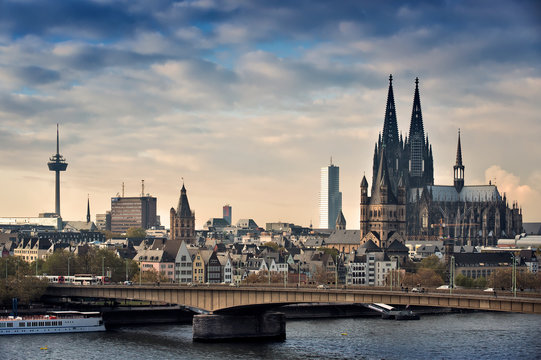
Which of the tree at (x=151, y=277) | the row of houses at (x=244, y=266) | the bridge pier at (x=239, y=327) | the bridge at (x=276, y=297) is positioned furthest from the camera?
the row of houses at (x=244, y=266)

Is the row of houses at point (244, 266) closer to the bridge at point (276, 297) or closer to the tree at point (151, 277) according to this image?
the tree at point (151, 277)

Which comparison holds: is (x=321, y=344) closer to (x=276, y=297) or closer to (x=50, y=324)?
(x=276, y=297)

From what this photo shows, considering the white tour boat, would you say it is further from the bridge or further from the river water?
the bridge

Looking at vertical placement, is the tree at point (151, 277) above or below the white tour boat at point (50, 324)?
above

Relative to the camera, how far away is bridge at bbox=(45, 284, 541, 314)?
77.8 metres

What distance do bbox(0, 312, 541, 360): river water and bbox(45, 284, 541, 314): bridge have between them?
3.97 metres

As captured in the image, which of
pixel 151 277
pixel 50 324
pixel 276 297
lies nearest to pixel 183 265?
pixel 151 277

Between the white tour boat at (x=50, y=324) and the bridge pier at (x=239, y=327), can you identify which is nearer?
the bridge pier at (x=239, y=327)

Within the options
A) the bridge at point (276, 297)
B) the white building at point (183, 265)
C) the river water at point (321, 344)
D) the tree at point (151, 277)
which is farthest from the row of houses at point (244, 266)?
the bridge at point (276, 297)

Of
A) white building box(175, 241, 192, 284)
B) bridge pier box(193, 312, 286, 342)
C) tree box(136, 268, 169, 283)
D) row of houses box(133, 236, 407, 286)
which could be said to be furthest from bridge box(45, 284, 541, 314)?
white building box(175, 241, 192, 284)

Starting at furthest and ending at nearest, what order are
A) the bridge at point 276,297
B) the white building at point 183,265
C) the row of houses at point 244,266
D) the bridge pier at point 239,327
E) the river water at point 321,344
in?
1. the white building at point 183,265
2. the row of houses at point 244,266
3. the bridge pier at point 239,327
4. the river water at point 321,344
5. the bridge at point 276,297

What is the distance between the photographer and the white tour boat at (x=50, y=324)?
347ft

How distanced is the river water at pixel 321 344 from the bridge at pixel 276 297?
3969 mm

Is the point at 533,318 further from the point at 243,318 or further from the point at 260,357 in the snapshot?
the point at 260,357
